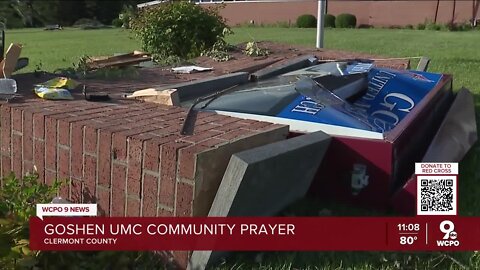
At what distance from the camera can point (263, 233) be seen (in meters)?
2.47

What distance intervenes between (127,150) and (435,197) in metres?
1.54

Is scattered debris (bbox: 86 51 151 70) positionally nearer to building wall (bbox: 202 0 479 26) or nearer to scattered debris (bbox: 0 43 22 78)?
scattered debris (bbox: 0 43 22 78)

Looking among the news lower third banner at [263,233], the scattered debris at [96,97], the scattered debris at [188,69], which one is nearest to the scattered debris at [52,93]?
the scattered debris at [96,97]

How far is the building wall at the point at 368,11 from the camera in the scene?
31.2 meters

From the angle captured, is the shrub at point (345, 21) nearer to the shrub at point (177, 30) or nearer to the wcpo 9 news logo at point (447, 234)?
the shrub at point (177, 30)

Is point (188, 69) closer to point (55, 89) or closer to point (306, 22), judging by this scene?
point (55, 89)

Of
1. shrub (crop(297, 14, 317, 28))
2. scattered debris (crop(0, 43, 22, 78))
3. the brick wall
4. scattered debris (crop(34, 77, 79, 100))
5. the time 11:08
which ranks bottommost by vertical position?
shrub (crop(297, 14, 317, 28))

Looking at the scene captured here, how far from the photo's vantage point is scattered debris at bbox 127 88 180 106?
134 inches

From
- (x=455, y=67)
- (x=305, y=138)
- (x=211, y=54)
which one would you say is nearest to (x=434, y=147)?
(x=305, y=138)

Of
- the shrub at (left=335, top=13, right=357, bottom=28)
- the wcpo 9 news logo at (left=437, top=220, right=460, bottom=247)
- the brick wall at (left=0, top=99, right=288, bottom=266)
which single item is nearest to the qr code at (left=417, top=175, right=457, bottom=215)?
the wcpo 9 news logo at (left=437, top=220, right=460, bottom=247)

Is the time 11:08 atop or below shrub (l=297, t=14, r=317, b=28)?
atop

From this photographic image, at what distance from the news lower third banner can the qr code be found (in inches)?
6.6

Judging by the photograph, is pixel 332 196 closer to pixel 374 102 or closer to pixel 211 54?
pixel 374 102

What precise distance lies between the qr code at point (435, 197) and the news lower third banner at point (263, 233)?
0.17 m
